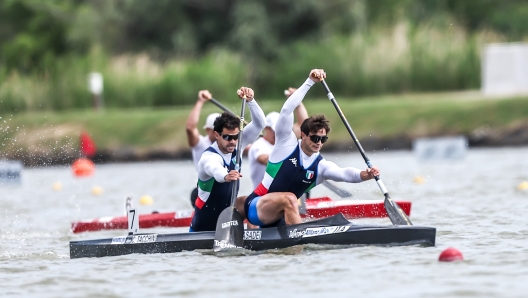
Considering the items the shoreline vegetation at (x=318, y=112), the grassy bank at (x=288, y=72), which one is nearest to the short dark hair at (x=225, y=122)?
the shoreline vegetation at (x=318, y=112)

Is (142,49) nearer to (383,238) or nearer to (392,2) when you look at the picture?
(392,2)

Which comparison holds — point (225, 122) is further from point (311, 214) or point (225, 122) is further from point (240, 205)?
point (311, 214)

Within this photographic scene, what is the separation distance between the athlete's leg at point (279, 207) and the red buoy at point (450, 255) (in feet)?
5.36

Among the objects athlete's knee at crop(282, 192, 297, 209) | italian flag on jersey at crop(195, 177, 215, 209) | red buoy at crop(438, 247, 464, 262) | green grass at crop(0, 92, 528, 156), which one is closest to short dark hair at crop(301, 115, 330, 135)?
athlete's knee at crop(282, 192, 297, 209)

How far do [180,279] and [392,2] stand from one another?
31.8m

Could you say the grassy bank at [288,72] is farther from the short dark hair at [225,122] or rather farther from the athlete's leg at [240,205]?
the short dark hair at [225,122]

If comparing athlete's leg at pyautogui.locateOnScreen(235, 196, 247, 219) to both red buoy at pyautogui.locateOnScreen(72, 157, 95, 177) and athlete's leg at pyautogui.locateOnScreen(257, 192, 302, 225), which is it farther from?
red buoy at pyautogui.locateOnScreen(72, 157, 95, 177)

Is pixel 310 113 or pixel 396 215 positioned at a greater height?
pixel 310 113

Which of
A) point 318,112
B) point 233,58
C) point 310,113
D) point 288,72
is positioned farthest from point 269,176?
point 233,58

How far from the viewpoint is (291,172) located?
31.3ft

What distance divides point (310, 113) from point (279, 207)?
50.6ft

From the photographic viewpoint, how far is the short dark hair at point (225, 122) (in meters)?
9.65

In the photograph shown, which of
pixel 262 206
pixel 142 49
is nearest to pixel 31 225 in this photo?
pixel 262 206

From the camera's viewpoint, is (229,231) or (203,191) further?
(203,191)
